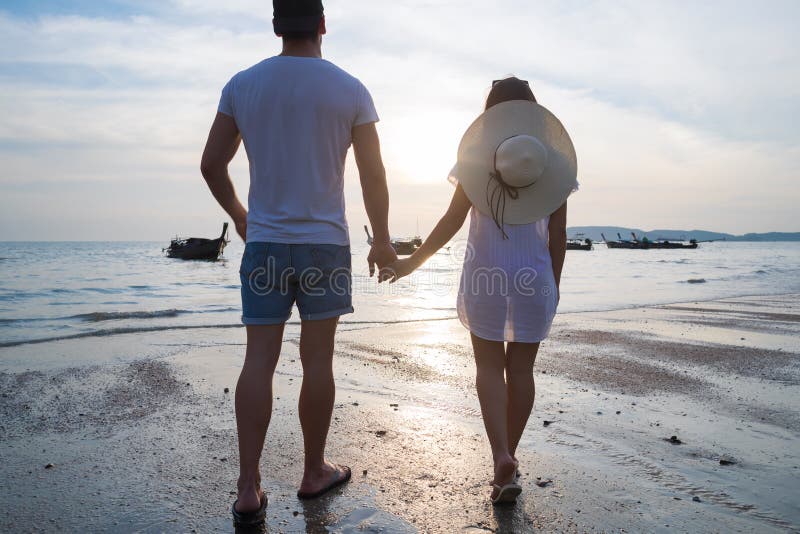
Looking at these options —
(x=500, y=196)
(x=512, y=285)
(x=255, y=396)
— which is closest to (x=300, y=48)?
(x=500, y=196)

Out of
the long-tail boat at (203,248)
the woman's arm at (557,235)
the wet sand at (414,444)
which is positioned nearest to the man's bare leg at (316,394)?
the wet sand at (414,444)

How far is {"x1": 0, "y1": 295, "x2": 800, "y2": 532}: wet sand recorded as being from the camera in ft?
7.16

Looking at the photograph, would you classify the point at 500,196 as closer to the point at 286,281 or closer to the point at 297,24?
the point at 286,281

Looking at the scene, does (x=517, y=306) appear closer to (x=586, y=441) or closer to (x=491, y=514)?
(x=491, y=514)

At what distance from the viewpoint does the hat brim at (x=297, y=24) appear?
220 cm

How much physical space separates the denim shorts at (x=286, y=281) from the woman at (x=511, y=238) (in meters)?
0.66

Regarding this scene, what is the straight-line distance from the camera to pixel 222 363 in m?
5.29

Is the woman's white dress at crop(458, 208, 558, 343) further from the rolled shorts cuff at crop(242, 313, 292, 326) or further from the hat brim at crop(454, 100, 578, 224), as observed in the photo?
the rolled shorts cuff at crop(242, 313, 292, 326)

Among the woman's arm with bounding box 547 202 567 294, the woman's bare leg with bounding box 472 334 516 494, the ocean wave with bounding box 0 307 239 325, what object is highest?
the woman's arm with bounding box 547 202 567 294

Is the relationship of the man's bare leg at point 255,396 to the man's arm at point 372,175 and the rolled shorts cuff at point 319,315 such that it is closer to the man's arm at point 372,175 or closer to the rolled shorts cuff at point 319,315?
the rolled shorts cuff at point 319,315

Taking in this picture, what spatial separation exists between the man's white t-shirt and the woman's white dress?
2.39 feet

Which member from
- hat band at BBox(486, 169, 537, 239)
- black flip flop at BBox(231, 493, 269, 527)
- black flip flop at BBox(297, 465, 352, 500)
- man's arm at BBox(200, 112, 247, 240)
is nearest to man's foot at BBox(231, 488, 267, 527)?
black flip flop at BBox(231, 493, 269, 527)

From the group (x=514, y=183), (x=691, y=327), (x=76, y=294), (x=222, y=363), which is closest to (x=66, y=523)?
(x=514, y=183)

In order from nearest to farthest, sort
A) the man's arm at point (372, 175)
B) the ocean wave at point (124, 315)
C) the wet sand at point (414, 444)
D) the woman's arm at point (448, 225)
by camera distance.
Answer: the wet sand at point (414, 444) < the man's arm at point (372, 175) < the woman's arm at point (448, 225) < the ocean wave at point (124, 315)
